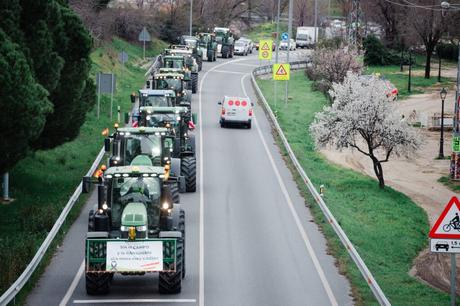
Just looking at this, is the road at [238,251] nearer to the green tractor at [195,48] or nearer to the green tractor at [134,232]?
the green tractor at [134,232]

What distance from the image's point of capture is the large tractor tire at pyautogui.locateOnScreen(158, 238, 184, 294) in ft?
77.6

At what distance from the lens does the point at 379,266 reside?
97.3 ft

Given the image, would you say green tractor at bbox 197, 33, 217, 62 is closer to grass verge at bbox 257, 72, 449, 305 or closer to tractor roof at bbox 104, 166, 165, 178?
grass verge at bbox 257, 72, 449, 305

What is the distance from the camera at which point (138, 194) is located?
24.1m

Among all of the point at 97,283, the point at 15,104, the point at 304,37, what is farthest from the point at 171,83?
the point at 304,37

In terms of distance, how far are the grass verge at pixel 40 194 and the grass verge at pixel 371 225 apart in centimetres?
829

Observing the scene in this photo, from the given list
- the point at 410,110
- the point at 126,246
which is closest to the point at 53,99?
the point at 126,246

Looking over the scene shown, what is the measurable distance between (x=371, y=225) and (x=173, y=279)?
14.1m

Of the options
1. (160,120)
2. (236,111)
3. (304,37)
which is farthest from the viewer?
(304,37)

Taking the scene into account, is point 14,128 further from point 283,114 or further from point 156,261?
point 283,114

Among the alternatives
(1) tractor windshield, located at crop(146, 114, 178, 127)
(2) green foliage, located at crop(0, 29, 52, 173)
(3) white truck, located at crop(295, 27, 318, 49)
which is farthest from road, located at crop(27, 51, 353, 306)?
(3) white truck, located at crop(295, 27, 318, 49)

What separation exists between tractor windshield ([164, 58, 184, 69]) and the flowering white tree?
63.8 feet

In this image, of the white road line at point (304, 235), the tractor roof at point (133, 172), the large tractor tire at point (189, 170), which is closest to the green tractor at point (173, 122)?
the large tractor tire at point (189, 170)

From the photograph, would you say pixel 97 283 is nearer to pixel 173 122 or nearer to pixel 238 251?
pixel 238 251
